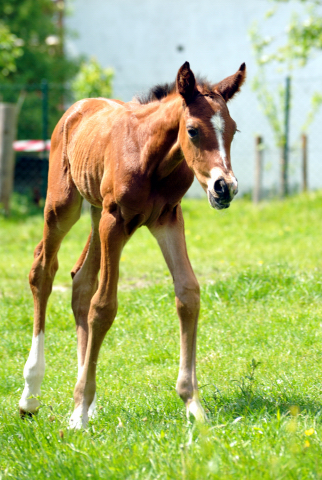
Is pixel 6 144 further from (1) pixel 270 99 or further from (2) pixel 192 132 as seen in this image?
(2) pixel 192 132

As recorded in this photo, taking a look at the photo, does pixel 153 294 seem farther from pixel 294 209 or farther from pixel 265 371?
pixel 294 209

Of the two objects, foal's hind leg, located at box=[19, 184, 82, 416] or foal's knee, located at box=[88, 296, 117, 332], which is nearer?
foal's knee, located at box=[88, 296, 117, 332]

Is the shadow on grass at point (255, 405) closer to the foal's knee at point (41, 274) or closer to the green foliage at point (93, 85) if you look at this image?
the foal's knee at point (41, 274)

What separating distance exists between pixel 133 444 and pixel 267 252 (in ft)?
16.9

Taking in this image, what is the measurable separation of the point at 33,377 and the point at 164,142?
5.74ft

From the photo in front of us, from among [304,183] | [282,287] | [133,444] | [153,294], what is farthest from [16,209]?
[133,444]

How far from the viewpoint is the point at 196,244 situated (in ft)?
27.8

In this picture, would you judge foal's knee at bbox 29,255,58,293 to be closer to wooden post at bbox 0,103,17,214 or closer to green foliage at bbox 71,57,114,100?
wooden post at bbox 0,103,17,214

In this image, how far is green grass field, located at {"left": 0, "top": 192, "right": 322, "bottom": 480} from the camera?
2572 mm

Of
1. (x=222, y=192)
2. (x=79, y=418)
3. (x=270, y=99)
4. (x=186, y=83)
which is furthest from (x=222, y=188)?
(x=270, y=99)

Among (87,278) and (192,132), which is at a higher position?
(192,132)

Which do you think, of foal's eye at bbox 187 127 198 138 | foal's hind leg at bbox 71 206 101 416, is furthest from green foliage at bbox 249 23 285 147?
foal's eye at bbox 187 127 198 138

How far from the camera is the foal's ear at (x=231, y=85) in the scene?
10.5ft

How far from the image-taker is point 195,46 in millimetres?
17469
